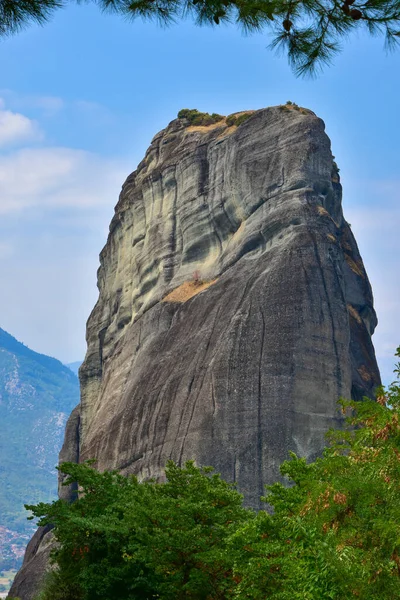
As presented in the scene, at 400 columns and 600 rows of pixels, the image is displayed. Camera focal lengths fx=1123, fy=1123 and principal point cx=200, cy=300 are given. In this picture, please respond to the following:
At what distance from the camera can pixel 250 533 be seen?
26203 millimetres

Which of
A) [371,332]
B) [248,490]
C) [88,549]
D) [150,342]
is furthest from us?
[371,332]

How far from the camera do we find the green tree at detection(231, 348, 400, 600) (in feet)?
69.7

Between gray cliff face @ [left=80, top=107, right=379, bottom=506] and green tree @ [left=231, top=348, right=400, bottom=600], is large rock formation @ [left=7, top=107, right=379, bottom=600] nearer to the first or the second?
gray cliff face @ [left=80, top=107, right=379, bottom=506]

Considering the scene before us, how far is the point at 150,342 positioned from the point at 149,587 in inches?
1846

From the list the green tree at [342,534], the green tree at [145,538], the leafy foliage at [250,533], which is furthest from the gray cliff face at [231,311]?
the green tree at [342,534]

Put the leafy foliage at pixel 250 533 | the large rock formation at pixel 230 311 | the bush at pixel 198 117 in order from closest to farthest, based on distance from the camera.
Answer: the leafy foliage at pixel 250 533
the large rock formation at pixel 230 311
the bush at pixel 198 117

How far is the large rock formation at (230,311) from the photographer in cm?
6638

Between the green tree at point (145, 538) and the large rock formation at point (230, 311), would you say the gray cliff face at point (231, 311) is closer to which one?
the large rock formation at point (230, 311)

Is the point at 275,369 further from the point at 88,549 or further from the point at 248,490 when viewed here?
the point at 88,549

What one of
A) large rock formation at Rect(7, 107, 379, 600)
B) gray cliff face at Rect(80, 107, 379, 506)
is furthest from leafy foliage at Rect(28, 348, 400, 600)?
large rock formation at Rect(7, 107, 379, 600)

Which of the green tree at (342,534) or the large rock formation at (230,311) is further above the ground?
the large rock formation at (230,311)

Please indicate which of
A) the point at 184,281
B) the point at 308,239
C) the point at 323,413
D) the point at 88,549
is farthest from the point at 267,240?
Result: the point at 88,549

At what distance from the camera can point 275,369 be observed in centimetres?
6681

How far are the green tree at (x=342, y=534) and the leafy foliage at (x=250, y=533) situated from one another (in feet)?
0.08
